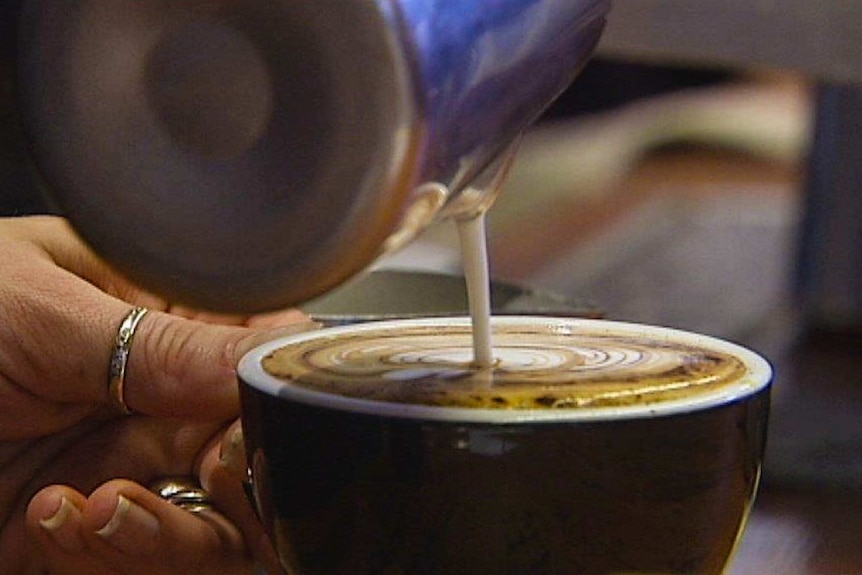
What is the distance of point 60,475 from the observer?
0.79m

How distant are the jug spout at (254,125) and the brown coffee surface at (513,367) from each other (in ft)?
0.27

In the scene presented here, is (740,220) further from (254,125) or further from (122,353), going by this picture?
(254,125)

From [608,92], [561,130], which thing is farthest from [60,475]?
[608,92]

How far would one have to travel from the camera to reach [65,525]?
0.65 metres

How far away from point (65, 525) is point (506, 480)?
8.2 inches

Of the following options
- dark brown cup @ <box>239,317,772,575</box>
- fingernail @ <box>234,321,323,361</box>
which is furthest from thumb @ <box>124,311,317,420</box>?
dark brown cup @ <box>239,317,772,575</box>

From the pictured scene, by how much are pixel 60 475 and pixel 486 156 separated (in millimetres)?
348

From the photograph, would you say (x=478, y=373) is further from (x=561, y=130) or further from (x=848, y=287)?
(x=561, y=130)

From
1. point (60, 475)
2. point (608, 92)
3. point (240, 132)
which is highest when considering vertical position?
point (240, 132)

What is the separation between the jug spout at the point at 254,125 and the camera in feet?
1.47

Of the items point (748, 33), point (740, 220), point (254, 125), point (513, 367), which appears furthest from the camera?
point (740, 220)

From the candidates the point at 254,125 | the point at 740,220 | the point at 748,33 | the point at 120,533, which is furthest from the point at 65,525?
the point at 740,220

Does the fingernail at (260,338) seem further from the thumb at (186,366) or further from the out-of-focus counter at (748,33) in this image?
the out-of-focus counter at (748,33)

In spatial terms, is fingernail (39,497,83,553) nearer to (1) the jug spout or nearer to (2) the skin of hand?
(2) the skin of hand
